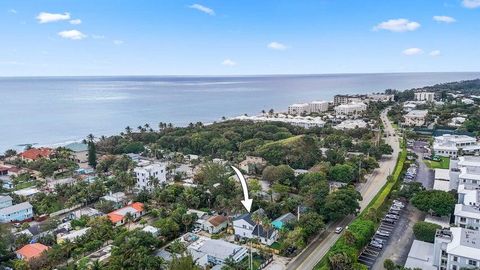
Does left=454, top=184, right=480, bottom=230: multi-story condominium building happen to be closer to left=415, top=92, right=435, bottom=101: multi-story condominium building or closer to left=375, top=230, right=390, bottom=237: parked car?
left=375, top=230, right=390, bottom=237: parked car

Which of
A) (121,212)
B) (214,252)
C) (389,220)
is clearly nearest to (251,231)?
(214,252)

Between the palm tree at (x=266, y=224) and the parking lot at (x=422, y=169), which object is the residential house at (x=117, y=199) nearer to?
the palm tree at (x=266, y=224)

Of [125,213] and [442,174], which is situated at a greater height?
[442,174]

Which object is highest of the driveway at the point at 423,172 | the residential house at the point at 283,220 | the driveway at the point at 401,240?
the driveway at the point at 423,172

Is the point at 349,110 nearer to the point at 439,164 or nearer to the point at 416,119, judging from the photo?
the point at 416,119

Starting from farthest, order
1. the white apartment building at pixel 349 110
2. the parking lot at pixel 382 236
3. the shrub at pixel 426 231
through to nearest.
Answer: the white apartment building at pixel 349 110, the shrub at pixel 426 231, the parking lot at pixel 382 236

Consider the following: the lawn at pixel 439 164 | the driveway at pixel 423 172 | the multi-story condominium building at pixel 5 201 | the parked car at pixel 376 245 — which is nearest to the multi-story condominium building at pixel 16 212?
the multi-story condominium building at pixel 5 201
